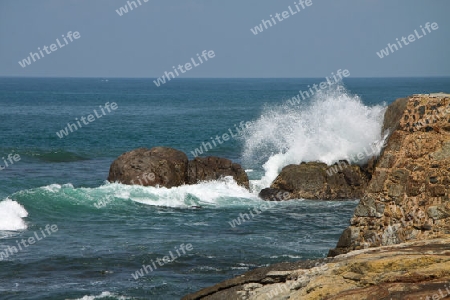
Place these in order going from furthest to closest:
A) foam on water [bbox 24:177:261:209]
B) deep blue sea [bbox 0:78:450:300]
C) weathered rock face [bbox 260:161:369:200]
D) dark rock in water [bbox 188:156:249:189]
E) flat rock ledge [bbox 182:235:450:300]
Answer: dark rock in water [bbox 188:156:249:189] → foam on water [bbox 24:177:261:209] → weathered rock face [bbox 260:161:369:200] → deep blue sea [bbox 0:78:450:300] → flat rock ledge [bbox 182:235:450:300]

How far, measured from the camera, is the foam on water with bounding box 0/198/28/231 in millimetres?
26638

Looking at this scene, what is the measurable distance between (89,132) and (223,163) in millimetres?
32443

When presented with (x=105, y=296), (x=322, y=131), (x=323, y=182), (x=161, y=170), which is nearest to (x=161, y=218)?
(x=161, y=170)

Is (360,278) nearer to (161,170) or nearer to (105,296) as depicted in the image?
(105,296)

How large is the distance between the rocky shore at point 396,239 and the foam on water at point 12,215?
1446 cm

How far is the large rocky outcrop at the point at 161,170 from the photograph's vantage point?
32094 mm

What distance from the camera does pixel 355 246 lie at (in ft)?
50.6

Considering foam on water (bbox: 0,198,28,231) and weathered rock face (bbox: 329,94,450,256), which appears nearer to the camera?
weathered rock face (bbox: 329,94,450,256)

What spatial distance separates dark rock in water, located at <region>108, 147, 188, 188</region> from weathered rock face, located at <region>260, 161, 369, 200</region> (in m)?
4.24

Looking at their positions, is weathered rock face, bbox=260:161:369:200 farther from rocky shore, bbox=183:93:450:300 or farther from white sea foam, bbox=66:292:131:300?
rocky shore, bbox=183:93:450:300

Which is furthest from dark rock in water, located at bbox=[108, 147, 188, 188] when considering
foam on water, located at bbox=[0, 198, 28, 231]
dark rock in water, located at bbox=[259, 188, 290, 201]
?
foam on water, located at bbox=[0, 198, 28, 231]

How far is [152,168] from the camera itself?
32.2m

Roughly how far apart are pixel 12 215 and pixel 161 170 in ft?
22.7

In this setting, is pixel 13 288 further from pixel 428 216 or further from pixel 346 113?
pixel 346 113
